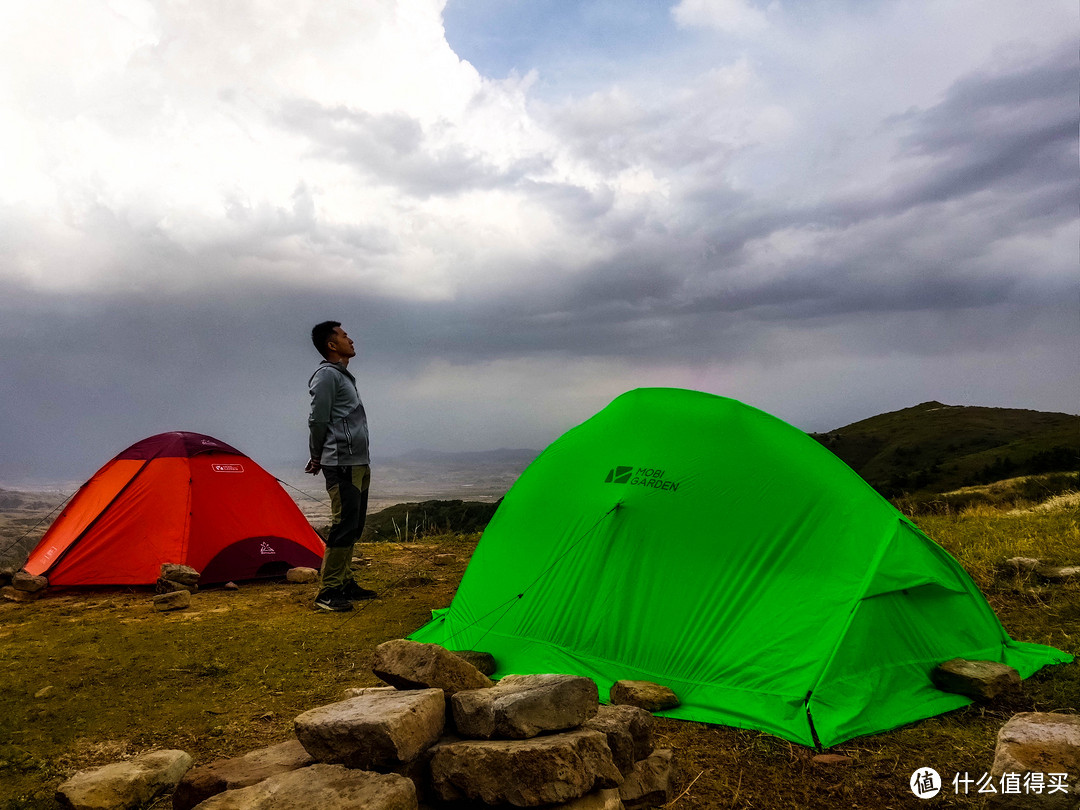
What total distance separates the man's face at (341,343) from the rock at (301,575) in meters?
Result: 3.55

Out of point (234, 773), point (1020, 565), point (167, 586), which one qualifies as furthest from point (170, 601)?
point (1020, 565)

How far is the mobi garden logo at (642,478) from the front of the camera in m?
5.64

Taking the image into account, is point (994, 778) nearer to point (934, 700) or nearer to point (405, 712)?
point (934, 700)

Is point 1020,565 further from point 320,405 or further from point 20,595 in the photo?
point 20,595

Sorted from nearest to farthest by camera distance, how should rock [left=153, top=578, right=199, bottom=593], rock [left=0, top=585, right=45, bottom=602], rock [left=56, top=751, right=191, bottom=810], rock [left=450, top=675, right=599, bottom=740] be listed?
rock [left=450, top=675, right=599, bottom=740], rock [left=56, top=751, right=191, bottom=810], rock [left=153, top=578, right=199, bottom=593], rock [left=0, top=585, right=45, bottom=602]

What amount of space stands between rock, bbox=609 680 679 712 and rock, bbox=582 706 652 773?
889mm

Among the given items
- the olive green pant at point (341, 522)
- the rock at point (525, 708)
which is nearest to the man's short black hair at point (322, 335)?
the olive green pant at point (341, 522)

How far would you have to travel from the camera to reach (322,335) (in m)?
8.38

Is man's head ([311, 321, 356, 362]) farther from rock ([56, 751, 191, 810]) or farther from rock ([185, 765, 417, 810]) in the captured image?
rock ([185, 765, 417, 810])

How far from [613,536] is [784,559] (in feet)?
4.29

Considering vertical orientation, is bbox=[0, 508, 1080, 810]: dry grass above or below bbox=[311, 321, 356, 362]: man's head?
below

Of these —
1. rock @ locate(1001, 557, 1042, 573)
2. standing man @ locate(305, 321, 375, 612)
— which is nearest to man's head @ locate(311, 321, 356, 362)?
standing man @ locate(305, 321, 375, 612)

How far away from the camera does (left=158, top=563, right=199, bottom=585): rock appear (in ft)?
29.3

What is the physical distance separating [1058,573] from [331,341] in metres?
8.72
